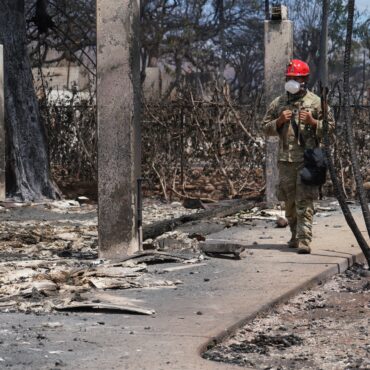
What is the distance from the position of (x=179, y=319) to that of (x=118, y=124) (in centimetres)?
338

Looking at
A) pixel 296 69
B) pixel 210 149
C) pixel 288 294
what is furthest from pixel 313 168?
pixel 210 149

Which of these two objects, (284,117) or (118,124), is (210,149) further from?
(118,124)

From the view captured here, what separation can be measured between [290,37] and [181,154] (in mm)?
3813

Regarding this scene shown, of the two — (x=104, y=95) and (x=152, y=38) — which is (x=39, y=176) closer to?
(x=104, y=95)

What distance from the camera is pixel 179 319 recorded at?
7.27 meters

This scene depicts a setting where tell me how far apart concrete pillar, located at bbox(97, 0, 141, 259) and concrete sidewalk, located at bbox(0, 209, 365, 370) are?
0.81 metres

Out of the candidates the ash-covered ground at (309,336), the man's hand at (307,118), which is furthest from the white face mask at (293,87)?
the ash-covered ground at (309,336)

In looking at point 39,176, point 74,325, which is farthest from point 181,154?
point 74,325

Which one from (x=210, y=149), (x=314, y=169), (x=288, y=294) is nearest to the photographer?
(x=288, y=294)

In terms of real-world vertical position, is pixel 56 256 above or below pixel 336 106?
below

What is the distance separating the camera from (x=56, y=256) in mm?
10703

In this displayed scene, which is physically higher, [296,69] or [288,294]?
[296,69]

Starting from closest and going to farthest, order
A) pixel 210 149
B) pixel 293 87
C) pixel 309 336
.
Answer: pixel 309 336 → pixel 293 87 → pixel 210 149

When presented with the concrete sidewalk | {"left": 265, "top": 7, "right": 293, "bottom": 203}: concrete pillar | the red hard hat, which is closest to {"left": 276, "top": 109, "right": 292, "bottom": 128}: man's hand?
the red hard hat
